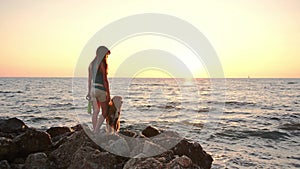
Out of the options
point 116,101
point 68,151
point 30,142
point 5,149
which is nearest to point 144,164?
point 68,151

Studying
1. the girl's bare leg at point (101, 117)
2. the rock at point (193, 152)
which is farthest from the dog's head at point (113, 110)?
the rock at point (193, 152)

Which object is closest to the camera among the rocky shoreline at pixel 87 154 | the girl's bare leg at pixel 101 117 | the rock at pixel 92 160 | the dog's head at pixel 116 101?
the rocky shoreline at pixel 87 154

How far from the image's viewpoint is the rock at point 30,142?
23.5 ft

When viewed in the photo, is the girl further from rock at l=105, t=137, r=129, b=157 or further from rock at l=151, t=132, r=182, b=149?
rock at l=151, t=132, r=182, b=149

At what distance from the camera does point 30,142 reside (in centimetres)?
726

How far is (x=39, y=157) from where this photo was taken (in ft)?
21.1

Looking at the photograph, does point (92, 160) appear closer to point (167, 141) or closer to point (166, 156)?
point (166, 156)

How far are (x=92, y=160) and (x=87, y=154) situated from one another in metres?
0.19

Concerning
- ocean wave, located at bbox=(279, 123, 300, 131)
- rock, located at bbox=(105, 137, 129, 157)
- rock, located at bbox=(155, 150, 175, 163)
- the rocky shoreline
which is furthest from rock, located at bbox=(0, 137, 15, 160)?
ocean wave, located at bbox=(279, 123, 300, 131)

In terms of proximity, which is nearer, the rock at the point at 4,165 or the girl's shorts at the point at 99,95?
the rock at the point at 4,165

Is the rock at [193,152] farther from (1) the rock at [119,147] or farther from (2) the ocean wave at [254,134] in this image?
(2) the ocean wave at [254,134]

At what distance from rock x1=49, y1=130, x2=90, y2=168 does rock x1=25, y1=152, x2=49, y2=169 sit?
0.23 m

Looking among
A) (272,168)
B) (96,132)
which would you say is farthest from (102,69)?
(272,168)

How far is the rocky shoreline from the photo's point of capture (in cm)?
573
